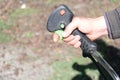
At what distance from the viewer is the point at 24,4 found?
907cm

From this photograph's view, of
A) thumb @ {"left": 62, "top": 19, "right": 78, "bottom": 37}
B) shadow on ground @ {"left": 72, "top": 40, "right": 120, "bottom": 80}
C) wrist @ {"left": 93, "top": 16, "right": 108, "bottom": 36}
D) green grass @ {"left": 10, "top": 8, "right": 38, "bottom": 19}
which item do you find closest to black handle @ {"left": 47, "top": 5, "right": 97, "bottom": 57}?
thumb @ {"left": 62, "top": 19, "right": 78, "bottom": 37}

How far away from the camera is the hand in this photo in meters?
3.38

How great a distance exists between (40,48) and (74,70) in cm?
113

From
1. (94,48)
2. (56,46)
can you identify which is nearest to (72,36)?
(94,48)

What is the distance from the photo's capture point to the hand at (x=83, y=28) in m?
3.38

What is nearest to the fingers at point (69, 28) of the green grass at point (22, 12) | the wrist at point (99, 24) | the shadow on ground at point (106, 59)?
the wrist at point (99, 24)

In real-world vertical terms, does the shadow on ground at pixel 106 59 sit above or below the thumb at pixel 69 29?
below

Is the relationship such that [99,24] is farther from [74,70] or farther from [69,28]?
[74,70]

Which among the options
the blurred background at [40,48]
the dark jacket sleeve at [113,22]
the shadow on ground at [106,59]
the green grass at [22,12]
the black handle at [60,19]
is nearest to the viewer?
the black handle at [60,19]

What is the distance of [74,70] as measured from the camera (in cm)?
637

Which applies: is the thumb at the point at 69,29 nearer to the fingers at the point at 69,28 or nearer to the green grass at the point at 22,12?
the fingers at the point at 69,28

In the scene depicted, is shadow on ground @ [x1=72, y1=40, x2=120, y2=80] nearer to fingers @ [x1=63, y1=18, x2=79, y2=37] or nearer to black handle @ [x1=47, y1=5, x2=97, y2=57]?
fingers @ [x1=63, y1=18, x2=79, y2=37]

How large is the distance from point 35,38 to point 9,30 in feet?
2.53

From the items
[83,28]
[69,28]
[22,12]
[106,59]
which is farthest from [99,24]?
[22,12]
